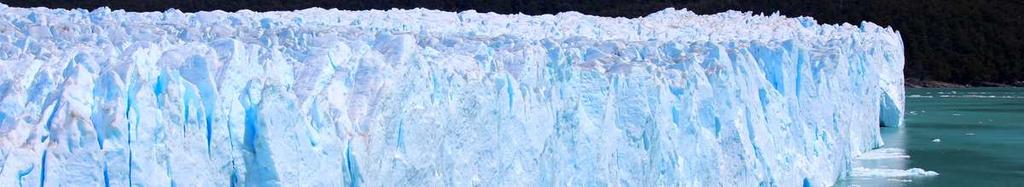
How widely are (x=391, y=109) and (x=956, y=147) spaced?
29.4ft

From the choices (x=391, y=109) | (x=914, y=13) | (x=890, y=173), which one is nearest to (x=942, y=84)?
(x=914, y=13)

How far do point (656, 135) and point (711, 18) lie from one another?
877 cm

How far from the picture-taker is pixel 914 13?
116 feet

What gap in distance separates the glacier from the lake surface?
0.77m

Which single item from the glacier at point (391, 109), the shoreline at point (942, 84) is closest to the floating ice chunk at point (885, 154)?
the glacier at point (391, 109)

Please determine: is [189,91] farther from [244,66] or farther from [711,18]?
[711,18]

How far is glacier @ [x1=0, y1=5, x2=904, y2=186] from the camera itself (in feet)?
15.1

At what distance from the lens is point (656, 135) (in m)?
7.55

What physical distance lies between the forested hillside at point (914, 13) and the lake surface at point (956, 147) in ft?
38.0

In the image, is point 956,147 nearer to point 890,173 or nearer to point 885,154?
point 885,154

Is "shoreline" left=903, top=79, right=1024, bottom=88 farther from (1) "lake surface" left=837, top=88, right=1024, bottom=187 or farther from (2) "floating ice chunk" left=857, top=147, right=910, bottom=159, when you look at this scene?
(2) "floating ice chunk" left=857, top=147, right=910, bottom=159

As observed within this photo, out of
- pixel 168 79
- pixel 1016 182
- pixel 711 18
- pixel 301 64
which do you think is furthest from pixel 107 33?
pixel 711 18

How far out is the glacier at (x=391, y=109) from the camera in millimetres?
4598

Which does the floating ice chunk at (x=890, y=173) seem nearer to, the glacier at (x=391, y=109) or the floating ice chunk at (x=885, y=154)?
the glacier at (x=391, y=109)
